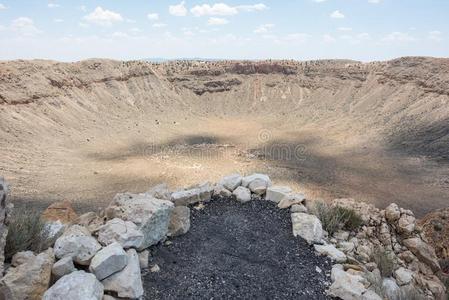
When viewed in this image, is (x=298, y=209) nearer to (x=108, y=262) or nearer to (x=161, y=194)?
(x=161, y=194)

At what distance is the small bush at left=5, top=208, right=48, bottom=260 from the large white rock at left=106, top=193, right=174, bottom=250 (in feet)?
3.66

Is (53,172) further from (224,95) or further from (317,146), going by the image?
(224,95)

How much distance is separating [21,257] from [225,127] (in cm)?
3104

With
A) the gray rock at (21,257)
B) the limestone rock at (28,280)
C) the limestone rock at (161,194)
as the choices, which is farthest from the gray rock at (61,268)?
the limestone rock at (161,194)

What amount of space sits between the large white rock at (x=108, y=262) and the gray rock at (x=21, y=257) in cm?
76

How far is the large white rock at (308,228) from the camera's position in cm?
693

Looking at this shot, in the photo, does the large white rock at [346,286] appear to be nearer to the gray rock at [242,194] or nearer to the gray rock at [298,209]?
the gray rock at [298,209]

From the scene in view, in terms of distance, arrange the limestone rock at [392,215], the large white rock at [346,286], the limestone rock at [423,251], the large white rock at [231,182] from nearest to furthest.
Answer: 1. the large white rock at [346,286]
2. the limestone rock at [423,251]
3. the large white rock at [231,182]
4. the limestone rock at [392,215]

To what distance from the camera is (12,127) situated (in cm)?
2480

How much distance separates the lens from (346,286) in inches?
221

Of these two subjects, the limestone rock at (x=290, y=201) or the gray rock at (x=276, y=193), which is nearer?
the limestone rock at (x=290, y=201)

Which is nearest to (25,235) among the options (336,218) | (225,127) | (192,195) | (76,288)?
(76,288)

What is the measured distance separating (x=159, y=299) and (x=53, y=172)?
17.5 m

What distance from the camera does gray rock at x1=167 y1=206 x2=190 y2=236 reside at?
677 centimetres
